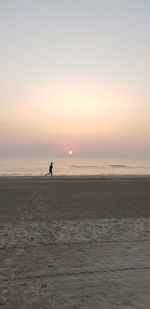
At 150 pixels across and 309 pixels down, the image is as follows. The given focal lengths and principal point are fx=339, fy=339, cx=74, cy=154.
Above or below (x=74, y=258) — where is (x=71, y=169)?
above

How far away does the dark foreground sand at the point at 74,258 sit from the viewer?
5.89m

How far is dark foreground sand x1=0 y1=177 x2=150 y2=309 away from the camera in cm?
589

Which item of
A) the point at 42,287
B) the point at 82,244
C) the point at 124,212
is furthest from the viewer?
the point at 124,212

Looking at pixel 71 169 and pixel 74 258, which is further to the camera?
pixel 71 169

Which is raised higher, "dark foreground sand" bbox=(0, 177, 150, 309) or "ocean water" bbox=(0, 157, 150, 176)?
"ocean water" bbox=(0, 157, 150, 176)

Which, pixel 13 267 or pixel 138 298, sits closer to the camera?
pixel 138 298

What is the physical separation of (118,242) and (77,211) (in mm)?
5693

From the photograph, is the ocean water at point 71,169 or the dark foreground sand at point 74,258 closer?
the dark foreground sand at point 74,258

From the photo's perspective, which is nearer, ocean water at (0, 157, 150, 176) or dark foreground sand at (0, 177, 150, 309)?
dark foreground sand at (0, 177, 150, 309)

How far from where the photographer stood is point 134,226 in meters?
12.1

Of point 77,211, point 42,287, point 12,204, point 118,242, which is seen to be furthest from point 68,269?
point 12,204

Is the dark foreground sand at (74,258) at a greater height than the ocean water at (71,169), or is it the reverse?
the ocean water at (71,169)

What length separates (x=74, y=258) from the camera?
8234 mm

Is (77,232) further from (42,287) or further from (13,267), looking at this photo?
(42,287)
